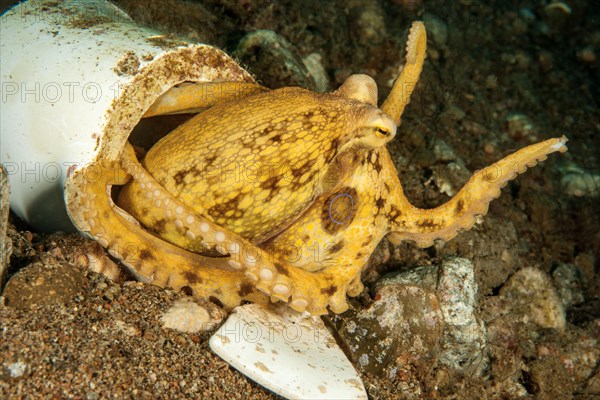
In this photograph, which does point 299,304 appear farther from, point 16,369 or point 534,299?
point 534,299

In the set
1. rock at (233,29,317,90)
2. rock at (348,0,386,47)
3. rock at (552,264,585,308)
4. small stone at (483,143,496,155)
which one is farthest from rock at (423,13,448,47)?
rock at (552,264,585,308)

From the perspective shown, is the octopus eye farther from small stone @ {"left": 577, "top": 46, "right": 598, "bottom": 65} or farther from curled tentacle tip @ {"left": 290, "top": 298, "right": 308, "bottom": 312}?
small stone @ {"left": 577, "top": 46, "right": 598, "bottom": 65}

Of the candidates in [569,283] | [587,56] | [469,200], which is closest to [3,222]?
[469,200]

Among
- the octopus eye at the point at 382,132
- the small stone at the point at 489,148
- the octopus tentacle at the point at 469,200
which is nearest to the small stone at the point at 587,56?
the small stone at the point at 489,148

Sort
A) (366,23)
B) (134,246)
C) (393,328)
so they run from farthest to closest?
(366,23) < (393,328) < (134,246)

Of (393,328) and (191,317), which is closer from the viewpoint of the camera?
(191,317)
